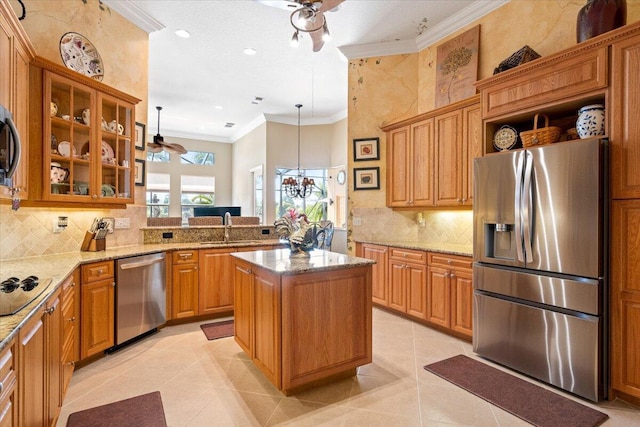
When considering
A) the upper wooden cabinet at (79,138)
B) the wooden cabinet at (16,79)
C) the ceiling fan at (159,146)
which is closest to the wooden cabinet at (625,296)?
the wooden cabinet at (16,79)

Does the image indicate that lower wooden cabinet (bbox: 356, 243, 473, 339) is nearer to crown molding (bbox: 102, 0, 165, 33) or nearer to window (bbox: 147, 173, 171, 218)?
crown molding (bbox: 102, 0, 165, 33)

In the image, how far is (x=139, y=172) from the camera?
3770 millimetres

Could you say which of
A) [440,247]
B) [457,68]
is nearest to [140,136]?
[440,247]

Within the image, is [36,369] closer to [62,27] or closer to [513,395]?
[513,395]

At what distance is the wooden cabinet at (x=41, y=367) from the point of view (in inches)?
50.3

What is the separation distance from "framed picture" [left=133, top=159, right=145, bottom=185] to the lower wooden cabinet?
2.82 meters

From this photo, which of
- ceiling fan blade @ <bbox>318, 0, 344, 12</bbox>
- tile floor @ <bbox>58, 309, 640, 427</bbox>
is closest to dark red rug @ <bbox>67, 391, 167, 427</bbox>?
tile floor @ <bbox>58, 309, 640, 427</bbox>

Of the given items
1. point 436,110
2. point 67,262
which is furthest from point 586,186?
point 67,262

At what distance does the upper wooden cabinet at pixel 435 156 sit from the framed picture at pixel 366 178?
0.18 metres

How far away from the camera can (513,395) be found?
7.52ft

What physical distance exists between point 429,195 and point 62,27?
3.97 m

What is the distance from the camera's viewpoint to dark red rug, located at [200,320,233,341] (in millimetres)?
3402

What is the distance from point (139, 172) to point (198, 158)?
539cm

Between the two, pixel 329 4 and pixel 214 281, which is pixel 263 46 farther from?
pixel 214 281
